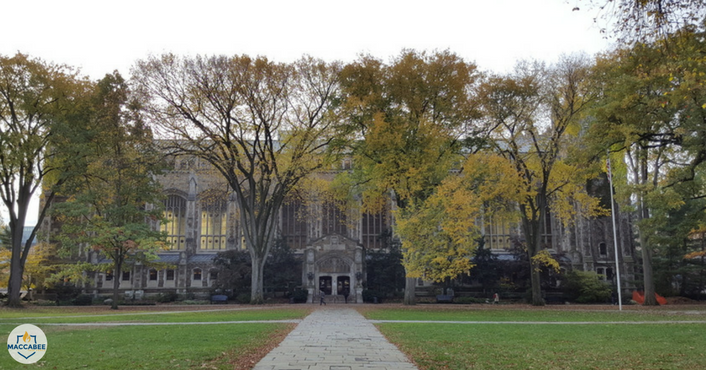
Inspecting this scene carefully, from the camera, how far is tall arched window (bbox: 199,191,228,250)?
4741 centimetres

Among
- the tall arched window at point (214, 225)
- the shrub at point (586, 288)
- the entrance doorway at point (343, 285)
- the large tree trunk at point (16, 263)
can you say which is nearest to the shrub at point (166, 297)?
the tall arched window at point (214, 225)

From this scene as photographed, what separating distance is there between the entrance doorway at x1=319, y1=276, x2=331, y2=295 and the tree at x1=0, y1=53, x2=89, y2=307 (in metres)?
20.6

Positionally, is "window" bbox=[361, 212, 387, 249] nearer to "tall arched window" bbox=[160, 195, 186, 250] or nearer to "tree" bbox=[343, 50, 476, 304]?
"tall arched window" bbox=[160, 195, 186, 250]

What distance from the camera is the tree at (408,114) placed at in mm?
26469

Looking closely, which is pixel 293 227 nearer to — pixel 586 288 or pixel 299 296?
pixel 299 296

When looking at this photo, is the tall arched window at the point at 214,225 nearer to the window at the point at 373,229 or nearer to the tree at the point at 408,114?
the window at the point at 373,229

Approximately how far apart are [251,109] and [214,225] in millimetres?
24085

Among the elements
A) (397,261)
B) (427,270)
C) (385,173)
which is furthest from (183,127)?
(397,261)

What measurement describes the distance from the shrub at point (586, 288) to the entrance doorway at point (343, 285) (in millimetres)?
17431

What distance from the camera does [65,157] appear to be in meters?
28.9

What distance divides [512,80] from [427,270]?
1150 centimetres

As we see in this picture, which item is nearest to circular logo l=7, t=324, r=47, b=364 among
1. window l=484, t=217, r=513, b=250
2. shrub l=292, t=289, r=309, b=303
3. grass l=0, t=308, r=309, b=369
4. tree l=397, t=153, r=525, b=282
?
grass l=0, t=308, r=309, b=369

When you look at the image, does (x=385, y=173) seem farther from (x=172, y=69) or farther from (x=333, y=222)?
(x=333, y=222)

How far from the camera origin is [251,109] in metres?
26.5
